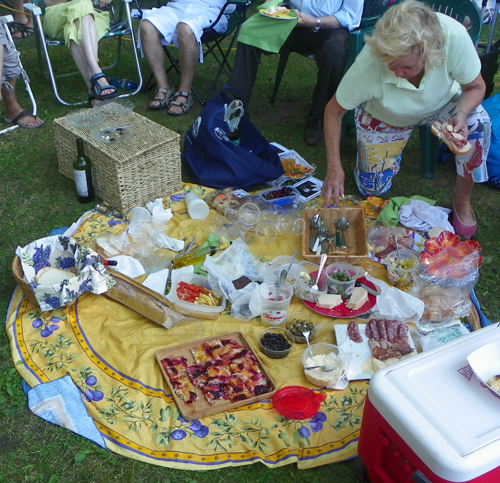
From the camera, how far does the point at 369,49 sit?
340 centimetres

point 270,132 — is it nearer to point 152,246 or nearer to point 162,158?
point 162,158

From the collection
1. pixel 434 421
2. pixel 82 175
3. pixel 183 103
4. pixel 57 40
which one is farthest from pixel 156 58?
pixel 434 421

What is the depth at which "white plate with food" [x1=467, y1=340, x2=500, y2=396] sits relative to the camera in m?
1.97

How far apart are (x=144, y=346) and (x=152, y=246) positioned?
2.84ft

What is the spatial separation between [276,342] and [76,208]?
79.0 inches

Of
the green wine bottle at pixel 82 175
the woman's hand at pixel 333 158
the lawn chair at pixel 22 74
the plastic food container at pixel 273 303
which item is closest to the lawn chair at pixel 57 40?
the lawn chair at pixel 22 74

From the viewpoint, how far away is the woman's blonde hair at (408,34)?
2934 mm

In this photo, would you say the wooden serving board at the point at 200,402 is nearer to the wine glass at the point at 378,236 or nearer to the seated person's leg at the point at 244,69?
the wine glass at the point at 378,236

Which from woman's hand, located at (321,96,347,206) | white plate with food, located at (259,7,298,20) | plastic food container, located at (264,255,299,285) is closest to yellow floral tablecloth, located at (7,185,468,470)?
plastic food container, located at (264,255,299,285)

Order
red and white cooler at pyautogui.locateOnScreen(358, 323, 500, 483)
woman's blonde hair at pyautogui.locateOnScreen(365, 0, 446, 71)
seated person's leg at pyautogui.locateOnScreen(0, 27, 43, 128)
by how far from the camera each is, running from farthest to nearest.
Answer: seated person's leg at pyautogui.locateOnScreen(0, 27, 43, 128) < woman's blonde hair at pyautogui.locateOnScreen(365, 0, 446, 71) < red and white cooler at pyautogui.locateOnScreen(358, 323, 500, 483)

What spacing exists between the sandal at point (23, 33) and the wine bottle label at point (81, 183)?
3.98m

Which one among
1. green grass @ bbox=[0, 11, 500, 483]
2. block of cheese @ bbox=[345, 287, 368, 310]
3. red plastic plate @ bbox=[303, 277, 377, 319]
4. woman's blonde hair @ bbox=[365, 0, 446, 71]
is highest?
woman's blonde hair @ bbox=[365, 0, 446, 71]

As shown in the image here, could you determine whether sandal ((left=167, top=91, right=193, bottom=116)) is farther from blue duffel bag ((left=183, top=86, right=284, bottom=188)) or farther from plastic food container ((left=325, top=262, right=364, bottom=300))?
plastic food container ((left=325, top=262, right=364, bottom=300))

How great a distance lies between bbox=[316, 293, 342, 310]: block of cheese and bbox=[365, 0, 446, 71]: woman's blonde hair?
140 centimetres
